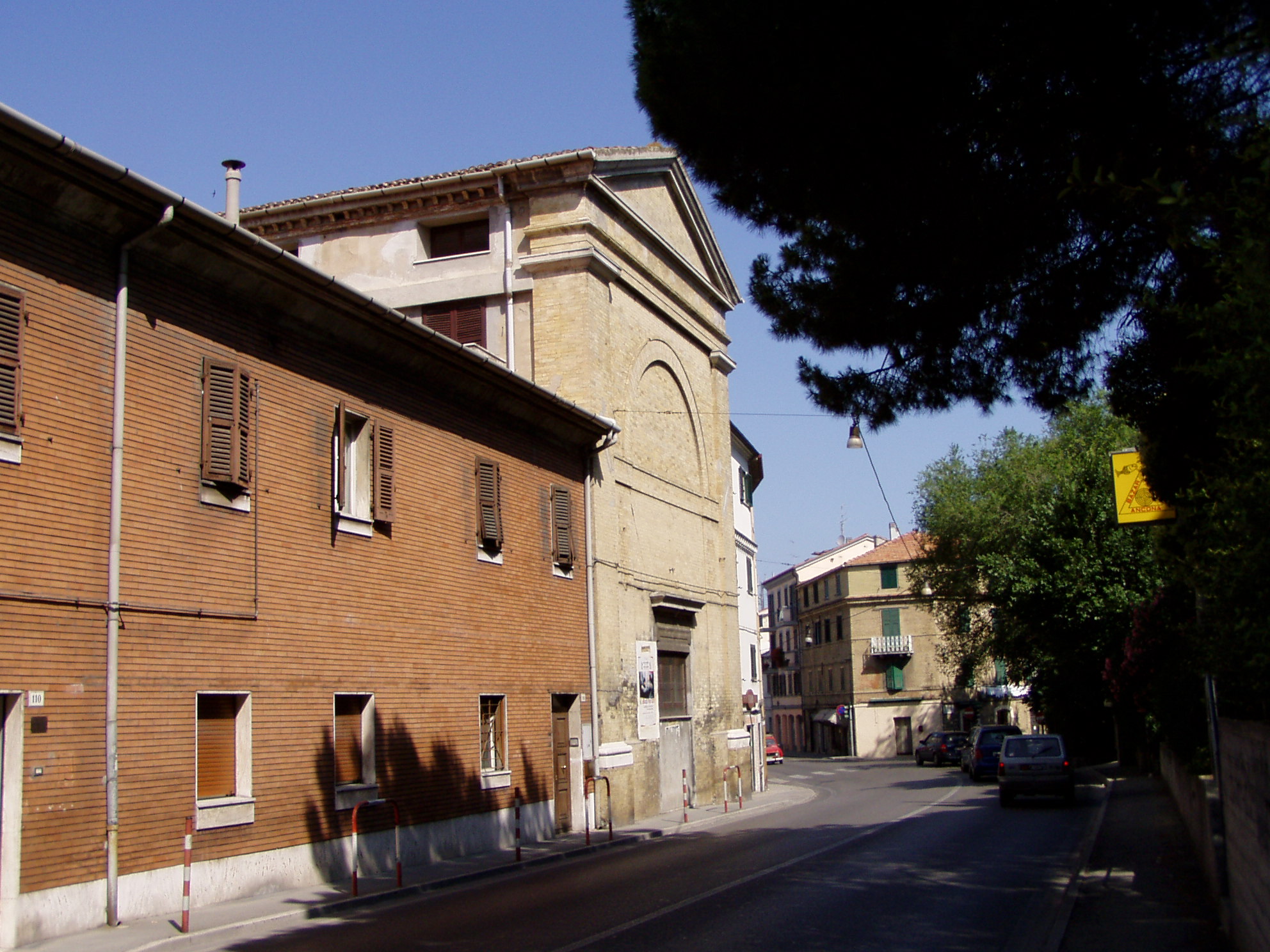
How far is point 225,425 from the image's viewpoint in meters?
13.6

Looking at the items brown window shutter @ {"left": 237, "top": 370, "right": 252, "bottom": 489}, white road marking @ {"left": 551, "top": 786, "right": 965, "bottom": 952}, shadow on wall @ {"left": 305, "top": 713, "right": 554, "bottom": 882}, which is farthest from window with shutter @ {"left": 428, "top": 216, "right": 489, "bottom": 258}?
white road marking @ {"left": 551, "top": 786, "right": 965, "bottom": 952}

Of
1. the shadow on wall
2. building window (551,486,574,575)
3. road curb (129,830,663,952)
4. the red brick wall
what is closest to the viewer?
road curb (129,830,663,952)

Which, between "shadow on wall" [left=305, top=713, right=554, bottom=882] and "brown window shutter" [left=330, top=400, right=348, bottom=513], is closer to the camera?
"shadow on wall" [left=305, top=713, right=554, bottom=882]

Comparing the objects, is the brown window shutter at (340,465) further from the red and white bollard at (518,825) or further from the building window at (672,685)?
the building window at (672,685)

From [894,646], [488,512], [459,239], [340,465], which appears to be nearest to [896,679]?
[894,646]

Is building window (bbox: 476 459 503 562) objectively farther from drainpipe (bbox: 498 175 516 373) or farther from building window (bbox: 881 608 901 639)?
building window (bbox: 881 608 901 639)

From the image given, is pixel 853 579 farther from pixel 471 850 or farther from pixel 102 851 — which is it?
pixel 102 851

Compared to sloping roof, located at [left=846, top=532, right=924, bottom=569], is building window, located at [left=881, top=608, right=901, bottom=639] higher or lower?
lower

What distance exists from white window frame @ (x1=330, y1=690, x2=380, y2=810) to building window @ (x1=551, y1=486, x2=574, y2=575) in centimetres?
637

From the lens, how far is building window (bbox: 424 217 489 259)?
84.0ft

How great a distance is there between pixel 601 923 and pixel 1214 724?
5.95 m

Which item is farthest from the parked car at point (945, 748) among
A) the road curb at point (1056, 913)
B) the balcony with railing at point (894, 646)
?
the road curb at point (1056, 913)

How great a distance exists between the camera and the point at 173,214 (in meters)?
12.4

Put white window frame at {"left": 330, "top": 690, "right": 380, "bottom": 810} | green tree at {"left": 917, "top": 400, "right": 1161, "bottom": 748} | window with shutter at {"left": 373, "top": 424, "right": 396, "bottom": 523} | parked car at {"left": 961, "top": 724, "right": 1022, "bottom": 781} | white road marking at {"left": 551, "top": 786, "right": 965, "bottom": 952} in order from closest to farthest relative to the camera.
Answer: white road marking at {"left": 551, "top": 786, "right": 965, "bottom": 952}
white window frame at {"left": 330, "top": 690, "right": 380, "bottom": 810}
window with shutter at {"left": 373, "top": 424, "right": 396, "bottom": 523}
green tree at {"left": 917, "top": 400, "right": 1161, "bottom": 748}
parked car at {"left": 961, "top": 724, "right": 1022, "bottom": 781}
